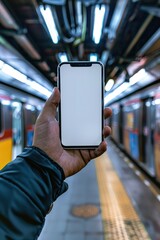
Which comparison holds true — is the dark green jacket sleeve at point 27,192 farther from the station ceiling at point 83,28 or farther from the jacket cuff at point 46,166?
the station ceiling at point 83,28

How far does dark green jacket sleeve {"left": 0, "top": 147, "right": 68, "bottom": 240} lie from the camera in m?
0.89

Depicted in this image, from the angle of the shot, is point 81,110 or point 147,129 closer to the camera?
point 81,110

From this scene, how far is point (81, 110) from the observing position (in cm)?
122

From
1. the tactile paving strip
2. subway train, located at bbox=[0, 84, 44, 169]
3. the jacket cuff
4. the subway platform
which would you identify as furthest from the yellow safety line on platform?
the jacket cuff

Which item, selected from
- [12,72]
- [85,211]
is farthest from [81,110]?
[12,72]

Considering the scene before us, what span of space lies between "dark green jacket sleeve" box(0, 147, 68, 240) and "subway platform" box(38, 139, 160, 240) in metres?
3.39

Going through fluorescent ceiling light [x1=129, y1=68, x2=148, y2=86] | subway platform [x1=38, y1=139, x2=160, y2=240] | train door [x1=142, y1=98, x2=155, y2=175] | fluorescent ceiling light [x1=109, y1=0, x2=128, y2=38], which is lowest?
subway platform [x1=38, y1=139, x2=160, y2=240]

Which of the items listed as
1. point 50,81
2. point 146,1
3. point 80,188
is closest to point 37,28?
point 146,1

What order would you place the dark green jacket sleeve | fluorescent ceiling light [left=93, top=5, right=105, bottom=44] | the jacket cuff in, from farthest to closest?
fluorescent ceiling light [left=93, top=5, right=105, bottom=44]
the jacket cuff
the dark green jacket sleeve

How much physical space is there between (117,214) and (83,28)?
3138 millimetres

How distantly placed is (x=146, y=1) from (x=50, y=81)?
6968mm

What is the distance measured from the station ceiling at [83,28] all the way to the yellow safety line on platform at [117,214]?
2102mm

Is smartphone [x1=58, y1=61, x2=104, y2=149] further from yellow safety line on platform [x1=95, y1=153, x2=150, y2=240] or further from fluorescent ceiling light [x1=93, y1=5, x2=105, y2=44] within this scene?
yellow safety line on platform [x1=95, y1=153, x2=150, y2=240]

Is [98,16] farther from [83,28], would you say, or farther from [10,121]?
[10,121]
